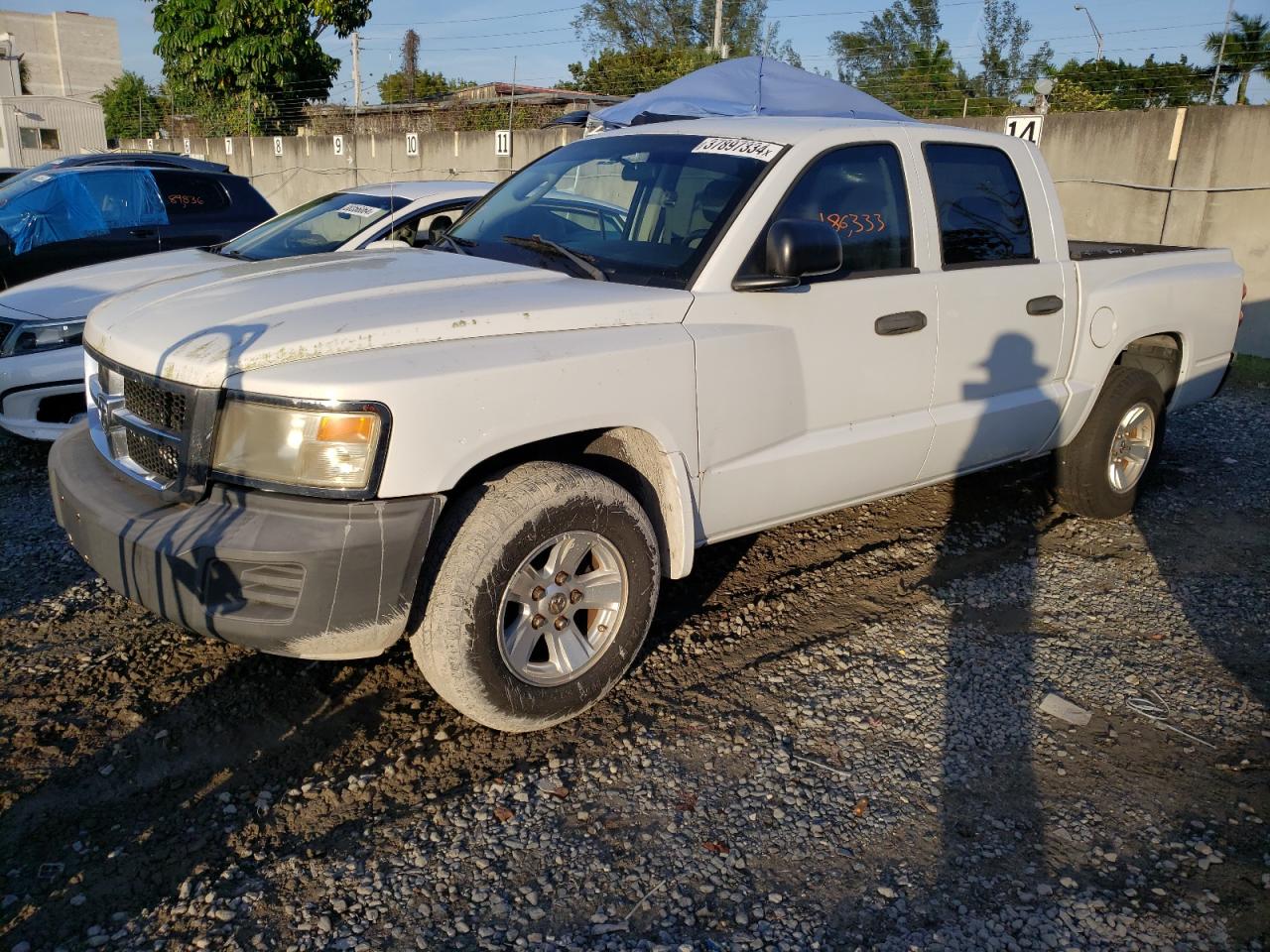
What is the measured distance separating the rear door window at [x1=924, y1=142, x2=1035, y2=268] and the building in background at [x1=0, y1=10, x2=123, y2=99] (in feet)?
191

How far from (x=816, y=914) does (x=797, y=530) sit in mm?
2768

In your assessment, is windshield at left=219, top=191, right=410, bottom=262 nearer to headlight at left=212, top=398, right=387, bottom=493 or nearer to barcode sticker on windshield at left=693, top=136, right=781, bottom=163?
barcode sticker on windshield at left=693, top=136, right=781, bottom=163

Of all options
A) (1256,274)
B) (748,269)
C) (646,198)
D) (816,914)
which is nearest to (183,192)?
(646,198)

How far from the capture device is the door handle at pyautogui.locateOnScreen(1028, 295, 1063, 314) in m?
4.53

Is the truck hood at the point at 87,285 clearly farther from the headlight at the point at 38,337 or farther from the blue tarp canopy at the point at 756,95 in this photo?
the blue tarp canopy at the point at 756,95

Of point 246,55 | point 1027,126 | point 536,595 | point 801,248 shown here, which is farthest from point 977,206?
point 246,55

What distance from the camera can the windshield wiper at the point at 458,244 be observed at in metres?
4.05

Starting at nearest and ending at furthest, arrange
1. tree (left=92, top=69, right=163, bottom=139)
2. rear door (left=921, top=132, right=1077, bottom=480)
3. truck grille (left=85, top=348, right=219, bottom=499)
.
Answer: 1. truck grille (left=85, top=348, right=219, bottom=499)
2. rear door (left=921, top=132, right=1077, bottom=480)
3. tree (left=92, top=69, right=163, bottom=139)

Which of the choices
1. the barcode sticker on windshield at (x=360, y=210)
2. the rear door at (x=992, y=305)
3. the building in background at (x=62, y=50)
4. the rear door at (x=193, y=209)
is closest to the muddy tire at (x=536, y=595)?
the rear door at (x=992, y=305)

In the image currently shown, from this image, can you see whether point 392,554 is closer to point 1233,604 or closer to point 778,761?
point 778,761

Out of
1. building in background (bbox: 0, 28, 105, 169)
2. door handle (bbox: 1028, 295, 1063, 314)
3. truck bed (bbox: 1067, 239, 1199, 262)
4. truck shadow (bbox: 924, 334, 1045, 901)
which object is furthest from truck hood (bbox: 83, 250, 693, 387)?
building in background (bbox: 0, 28, 105, 169)

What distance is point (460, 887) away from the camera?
2615mm

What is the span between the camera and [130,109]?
3788 cm

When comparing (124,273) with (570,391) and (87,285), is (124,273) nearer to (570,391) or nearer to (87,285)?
(87,285)
